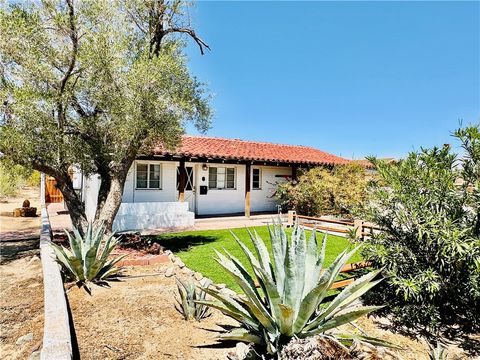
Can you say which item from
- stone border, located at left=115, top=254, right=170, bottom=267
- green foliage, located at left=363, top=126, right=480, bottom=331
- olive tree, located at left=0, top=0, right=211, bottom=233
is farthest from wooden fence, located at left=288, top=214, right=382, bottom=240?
olive tree, located at left=0, top=0, right=211, bottom=233

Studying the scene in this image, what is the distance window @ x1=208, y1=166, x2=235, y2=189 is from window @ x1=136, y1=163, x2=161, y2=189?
313 centimetres

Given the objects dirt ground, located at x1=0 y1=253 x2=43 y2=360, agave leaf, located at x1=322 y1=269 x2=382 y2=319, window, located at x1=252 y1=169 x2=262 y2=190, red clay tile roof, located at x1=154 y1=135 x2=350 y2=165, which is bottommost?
dirt ground, located at x1=0 y1=253 x2=43 y2=360

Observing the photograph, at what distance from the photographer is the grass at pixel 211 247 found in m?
6.77

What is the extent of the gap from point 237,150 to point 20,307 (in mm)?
14149

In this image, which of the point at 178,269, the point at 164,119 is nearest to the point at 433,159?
the point at 178,269

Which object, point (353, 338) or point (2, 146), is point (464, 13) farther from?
point (2, 146)

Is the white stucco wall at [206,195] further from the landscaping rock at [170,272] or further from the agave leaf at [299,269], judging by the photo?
the agave leaf at [299,269]

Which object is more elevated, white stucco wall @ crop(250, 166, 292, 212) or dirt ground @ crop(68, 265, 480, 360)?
white stucco wall @ crop(250, 166, 292, 212)

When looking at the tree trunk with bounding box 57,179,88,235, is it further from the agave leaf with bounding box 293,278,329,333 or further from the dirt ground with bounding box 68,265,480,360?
the agave leaf with bounding box 293,278,329,333

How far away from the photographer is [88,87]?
7.96m

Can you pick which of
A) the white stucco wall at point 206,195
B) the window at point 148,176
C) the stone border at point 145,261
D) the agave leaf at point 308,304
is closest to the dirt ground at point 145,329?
the agave leaf at point 308,304

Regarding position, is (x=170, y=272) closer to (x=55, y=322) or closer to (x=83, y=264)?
(x=83, y=264)

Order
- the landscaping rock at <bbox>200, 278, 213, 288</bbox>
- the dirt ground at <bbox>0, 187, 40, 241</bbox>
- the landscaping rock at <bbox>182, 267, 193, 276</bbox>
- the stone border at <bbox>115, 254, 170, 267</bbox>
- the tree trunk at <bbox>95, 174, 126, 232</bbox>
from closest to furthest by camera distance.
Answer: the landscaping rock at <bbox>200, 278, 213, 288</bbox> → the landscaping rock at <bbox>182, 267, 193, 276</bbox> → the stone border at <bbox>115, 254, 170, 267</bbox> → the tree trunk at <bbox>95, 174, 126, 232</bbox> → the dirt ground at <bbox>0, 187, 40, 241</bbox>

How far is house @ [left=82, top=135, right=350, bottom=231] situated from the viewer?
13.0 metres
